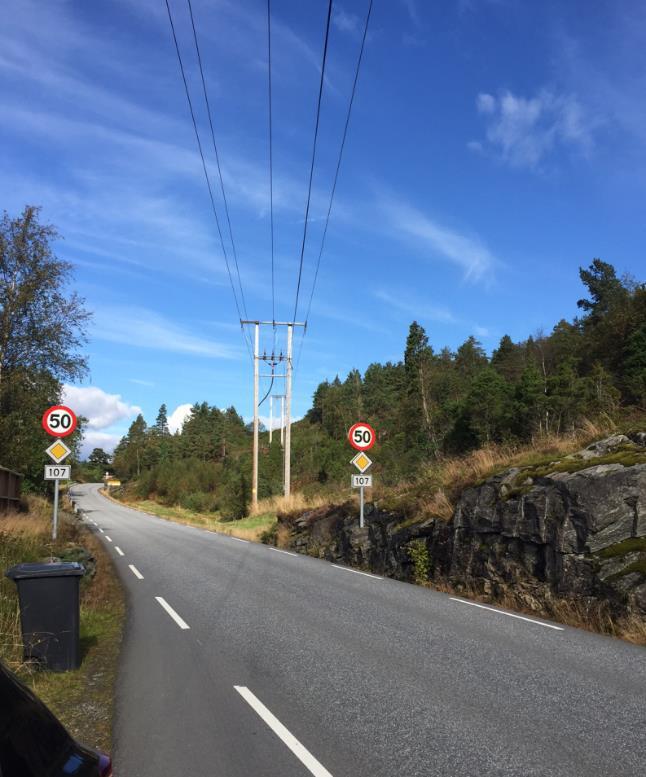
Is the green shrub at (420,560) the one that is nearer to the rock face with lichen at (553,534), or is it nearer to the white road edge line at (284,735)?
the rock face with lichen at (553,534)

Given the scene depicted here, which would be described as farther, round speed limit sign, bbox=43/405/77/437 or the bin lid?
round speed limit sign, bbox=43/405/77/437

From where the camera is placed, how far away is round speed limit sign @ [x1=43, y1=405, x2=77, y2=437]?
12227 millimetres

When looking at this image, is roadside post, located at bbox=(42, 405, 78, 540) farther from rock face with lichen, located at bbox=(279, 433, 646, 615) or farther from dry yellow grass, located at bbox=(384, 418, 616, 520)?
dry yellow grass, located at bbox=(384, 418, 616, 520)

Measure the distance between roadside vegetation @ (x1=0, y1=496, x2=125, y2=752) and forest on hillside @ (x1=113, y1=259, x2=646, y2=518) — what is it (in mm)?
10707

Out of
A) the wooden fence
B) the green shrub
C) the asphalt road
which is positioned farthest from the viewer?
the wooden fence

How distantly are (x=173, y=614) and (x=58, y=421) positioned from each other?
16.7 feet

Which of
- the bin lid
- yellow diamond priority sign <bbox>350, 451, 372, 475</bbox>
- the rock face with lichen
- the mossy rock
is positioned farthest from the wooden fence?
the mossy rock

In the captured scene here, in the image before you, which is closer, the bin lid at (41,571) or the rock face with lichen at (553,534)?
the bin lid at (41,571)

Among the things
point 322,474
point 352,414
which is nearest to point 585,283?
point 352,414

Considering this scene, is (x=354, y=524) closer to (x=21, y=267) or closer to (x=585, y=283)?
(x=21, y=267)

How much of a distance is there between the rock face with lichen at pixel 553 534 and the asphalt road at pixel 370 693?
1091 mm

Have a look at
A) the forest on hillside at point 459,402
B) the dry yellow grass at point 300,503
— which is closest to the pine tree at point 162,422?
the forest on hillside at point 459,402

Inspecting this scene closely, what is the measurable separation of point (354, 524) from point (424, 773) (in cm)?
1409

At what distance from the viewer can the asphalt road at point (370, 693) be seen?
416 centimetres
